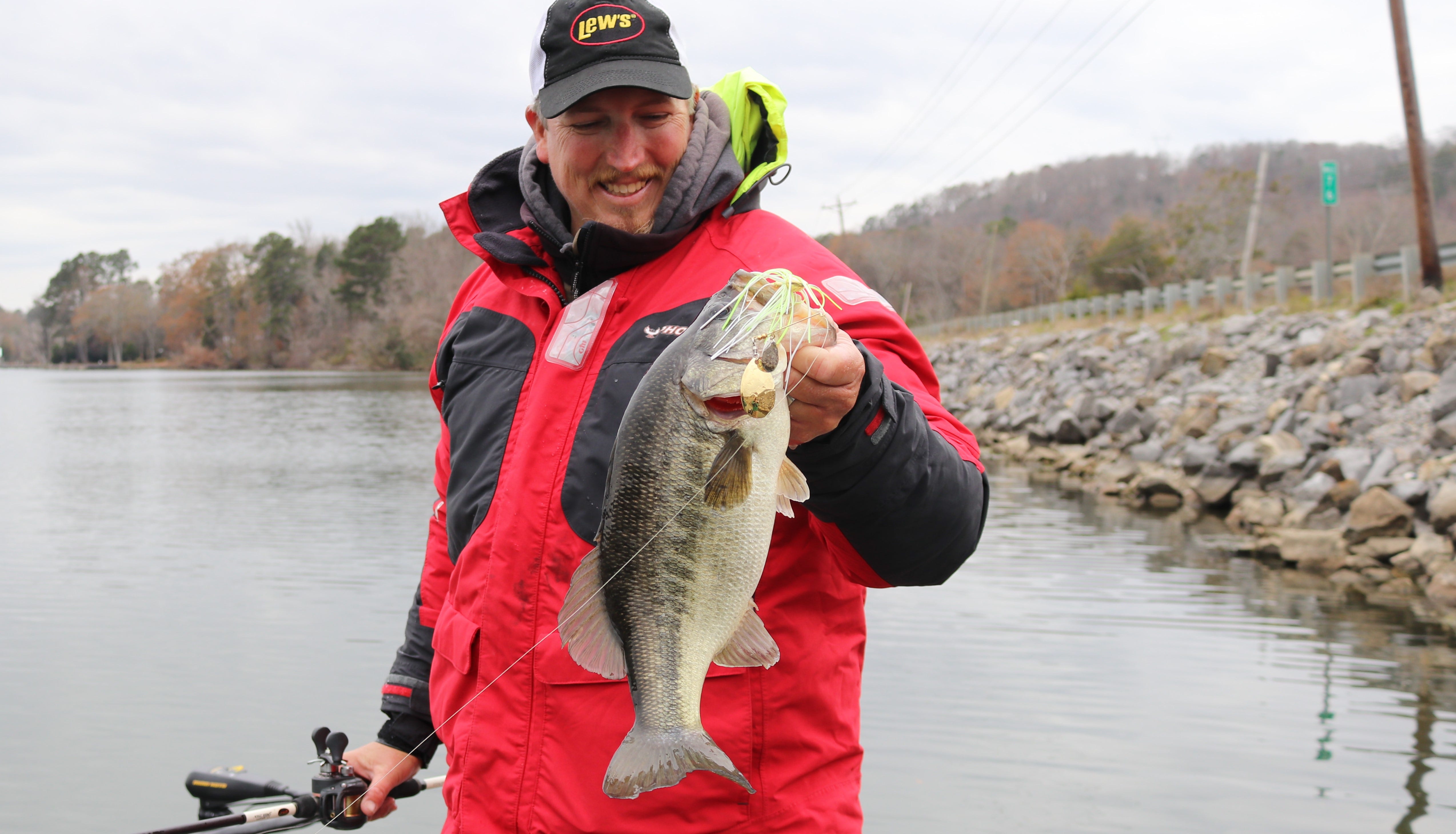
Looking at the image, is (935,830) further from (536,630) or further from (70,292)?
(70,292)

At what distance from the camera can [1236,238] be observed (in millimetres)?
56031

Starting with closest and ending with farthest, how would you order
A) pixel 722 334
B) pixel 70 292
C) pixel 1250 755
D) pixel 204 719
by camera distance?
pixel 722 334 → pixel 1250 755 → pixel 204 719 → pixel 70 292

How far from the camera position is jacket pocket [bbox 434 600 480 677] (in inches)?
92.0

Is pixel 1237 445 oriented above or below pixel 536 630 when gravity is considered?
below

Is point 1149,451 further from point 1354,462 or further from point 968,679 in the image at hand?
point 968,679

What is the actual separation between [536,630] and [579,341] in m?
0.65

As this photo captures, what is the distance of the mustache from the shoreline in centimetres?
998

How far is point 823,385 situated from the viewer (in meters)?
1.86

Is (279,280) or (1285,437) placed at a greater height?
(279,280)

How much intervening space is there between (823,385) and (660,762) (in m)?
0.76

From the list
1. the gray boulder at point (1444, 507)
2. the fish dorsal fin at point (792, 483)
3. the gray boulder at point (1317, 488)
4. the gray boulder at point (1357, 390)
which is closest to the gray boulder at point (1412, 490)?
the gray boulder at point (1444, 507)

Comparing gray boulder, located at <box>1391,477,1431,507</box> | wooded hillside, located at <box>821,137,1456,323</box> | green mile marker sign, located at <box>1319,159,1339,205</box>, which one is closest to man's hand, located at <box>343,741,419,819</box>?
gray boulder, located at <box>1391,477,1431,507</box>

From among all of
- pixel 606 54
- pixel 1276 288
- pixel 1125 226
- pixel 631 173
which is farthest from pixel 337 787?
pixel 1125 226

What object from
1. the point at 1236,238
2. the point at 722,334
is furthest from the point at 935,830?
the point at 1236,238
